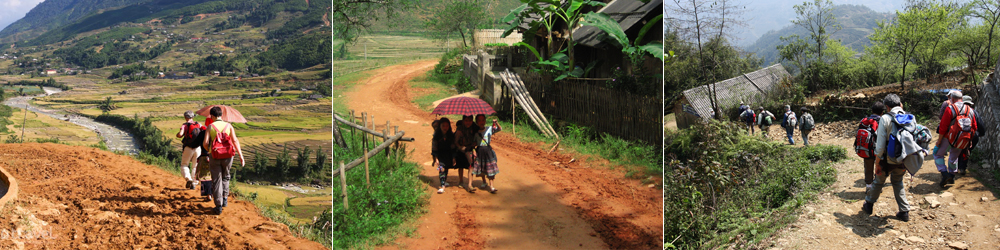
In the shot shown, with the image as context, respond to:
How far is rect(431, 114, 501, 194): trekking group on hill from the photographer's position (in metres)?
4.57

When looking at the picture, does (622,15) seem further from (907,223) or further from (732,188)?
(907,223)

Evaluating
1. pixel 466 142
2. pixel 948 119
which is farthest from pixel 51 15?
pixel 948 119

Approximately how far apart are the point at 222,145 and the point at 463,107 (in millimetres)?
2994

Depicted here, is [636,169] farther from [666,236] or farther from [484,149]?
[484,149]

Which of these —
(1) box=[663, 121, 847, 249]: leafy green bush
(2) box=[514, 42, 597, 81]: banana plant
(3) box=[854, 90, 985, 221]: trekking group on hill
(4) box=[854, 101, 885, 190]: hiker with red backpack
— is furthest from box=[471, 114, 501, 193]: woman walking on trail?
(2) box=[514, 42, 597, 81]: banana plant

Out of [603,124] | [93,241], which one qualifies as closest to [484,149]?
[93,241]

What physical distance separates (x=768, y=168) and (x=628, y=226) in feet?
19.4

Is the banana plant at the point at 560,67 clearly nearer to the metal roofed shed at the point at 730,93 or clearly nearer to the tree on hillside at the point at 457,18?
the metal roofed shed at the point at 730,93

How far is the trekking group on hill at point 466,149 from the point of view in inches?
180

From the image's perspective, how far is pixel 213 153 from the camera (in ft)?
18.5

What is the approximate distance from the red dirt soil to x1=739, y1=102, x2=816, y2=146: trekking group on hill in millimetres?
12218

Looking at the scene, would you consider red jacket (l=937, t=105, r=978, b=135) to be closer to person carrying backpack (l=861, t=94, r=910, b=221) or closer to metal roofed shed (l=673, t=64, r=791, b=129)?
person carrying backpack (l=861, t=94, r=910, b=221)

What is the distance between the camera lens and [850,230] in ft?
20.9

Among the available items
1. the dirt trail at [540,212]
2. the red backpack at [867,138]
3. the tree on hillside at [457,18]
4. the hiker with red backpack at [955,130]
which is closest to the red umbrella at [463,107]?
the dirt trail at [540,212]
